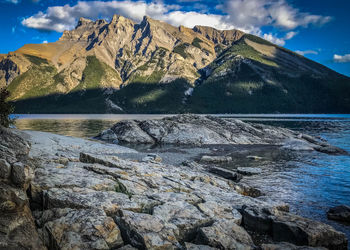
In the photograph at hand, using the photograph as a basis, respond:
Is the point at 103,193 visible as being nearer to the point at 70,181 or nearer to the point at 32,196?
the point at 70,181

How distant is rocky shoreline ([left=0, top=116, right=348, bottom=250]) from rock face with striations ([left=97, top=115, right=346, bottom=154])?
3371 centimetres

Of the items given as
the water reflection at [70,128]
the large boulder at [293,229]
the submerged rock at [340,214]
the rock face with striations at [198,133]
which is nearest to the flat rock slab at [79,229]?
the large boulder at [293,229]

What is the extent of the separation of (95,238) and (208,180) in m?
11.2

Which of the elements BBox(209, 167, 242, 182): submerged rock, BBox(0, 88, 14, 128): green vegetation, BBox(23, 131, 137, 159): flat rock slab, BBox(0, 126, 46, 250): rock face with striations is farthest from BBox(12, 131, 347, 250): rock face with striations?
BBox(0, 88, 14, 128): green vegetation

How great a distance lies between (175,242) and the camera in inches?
339

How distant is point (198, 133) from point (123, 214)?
40801 mm

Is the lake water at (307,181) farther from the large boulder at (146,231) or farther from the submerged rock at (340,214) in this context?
the large boulder at (146,231)

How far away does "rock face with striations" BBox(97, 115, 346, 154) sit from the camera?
48438mm

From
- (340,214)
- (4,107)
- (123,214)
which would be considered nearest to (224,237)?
(123,214)

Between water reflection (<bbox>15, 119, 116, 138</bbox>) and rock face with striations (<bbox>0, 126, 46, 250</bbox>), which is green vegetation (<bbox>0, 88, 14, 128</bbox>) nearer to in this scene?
rock face with striations (<bbox>0, 126, 46, 250</bbox>)

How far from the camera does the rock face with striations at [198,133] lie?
159ft

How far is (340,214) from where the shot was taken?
44.9 feet

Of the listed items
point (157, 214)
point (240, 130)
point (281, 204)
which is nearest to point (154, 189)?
point (157, 214)

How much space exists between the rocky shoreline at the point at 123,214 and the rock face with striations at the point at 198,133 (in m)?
33.7
